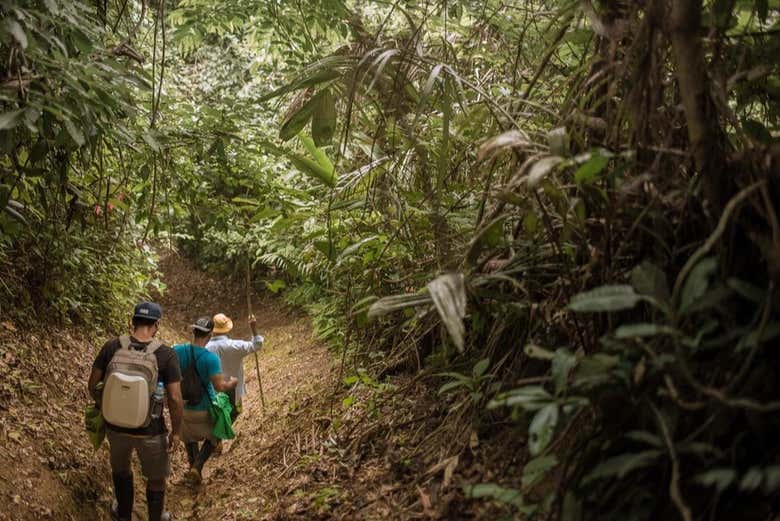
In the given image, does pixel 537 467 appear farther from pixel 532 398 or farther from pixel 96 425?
pixel 96 425

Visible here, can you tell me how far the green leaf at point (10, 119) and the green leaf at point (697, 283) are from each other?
261cm

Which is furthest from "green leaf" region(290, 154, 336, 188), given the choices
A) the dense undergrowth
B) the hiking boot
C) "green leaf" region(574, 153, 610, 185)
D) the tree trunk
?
the hiking boot

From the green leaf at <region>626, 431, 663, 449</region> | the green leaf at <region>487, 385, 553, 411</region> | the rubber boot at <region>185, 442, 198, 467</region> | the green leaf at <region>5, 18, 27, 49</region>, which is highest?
the green leaf at <region>5, 18, 27, 49</region>

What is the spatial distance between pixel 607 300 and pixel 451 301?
0.53 metres

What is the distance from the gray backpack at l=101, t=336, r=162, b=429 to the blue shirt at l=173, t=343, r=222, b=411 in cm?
113

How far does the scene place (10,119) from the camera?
8.46ft

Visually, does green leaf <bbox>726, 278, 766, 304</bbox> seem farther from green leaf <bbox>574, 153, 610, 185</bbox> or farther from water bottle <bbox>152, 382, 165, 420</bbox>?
water bottle <bbox>152, 382, 165, 420</bbox>

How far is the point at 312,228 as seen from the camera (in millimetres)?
5887

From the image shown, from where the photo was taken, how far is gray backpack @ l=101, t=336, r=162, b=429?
152 inches

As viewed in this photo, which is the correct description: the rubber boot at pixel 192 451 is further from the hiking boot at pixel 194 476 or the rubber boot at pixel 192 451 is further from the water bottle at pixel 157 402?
the water bottle at pixel 157 402

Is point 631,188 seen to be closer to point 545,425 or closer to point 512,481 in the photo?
point 545,425

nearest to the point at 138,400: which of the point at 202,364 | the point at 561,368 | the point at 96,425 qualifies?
the point at 96,425

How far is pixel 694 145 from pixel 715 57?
0.36 meters

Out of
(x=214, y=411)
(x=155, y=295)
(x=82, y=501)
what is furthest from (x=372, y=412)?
(x=155, y=295)
